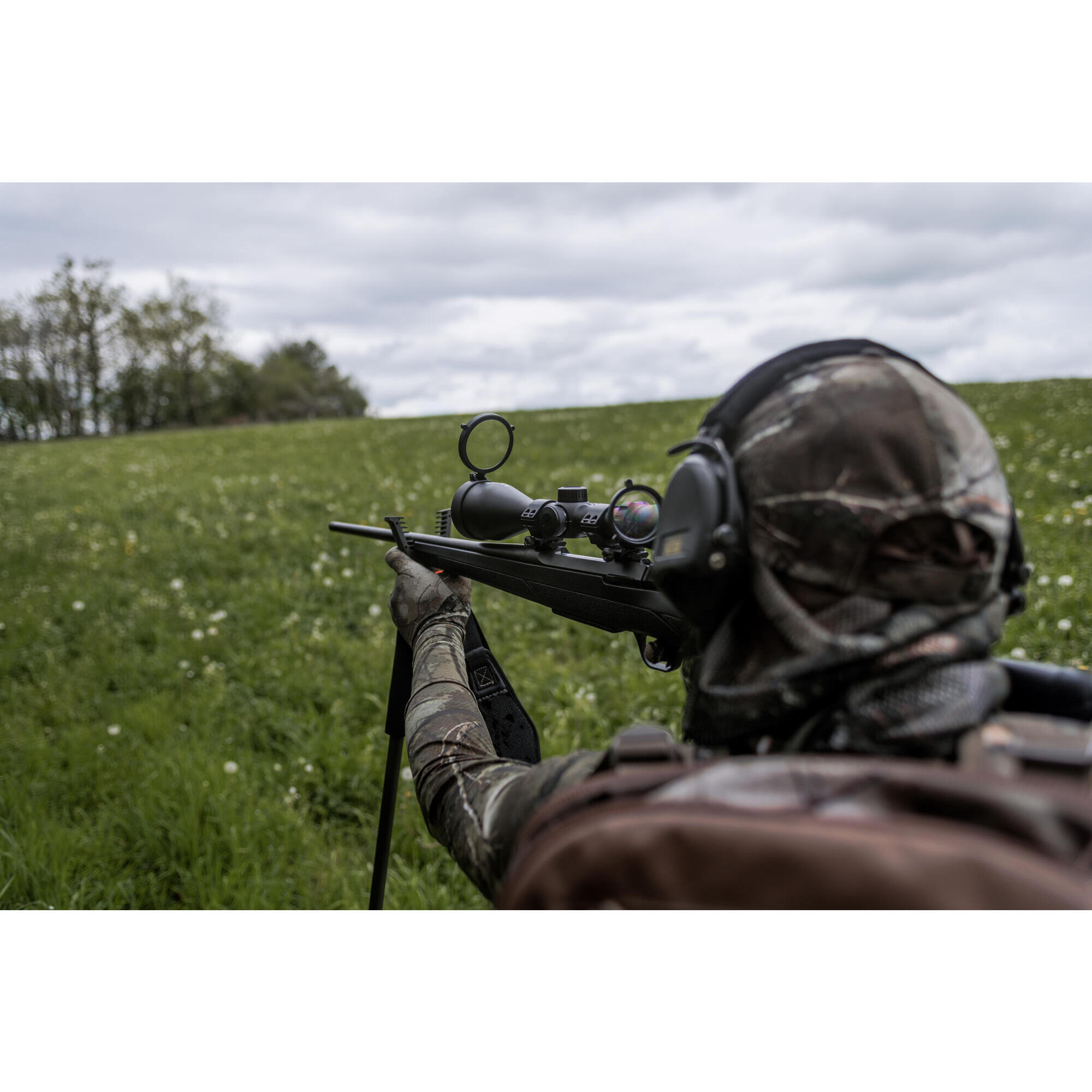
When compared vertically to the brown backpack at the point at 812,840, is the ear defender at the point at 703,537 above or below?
above

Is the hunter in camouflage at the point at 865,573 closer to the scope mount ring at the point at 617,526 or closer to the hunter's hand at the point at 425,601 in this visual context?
the scope mount ring at the point at 617,526

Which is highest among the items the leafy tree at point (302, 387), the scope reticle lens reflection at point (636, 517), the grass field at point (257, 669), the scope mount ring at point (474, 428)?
the leafy tree at point (302, 387)

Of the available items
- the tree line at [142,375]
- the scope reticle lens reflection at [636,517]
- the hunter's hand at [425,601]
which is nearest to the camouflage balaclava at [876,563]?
the scope reticle lens reflection at [636,517]

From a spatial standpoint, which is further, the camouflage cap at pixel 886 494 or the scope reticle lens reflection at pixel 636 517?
the scope reticle lens reflection at pixel 636 517

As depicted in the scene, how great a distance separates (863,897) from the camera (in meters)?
0.80

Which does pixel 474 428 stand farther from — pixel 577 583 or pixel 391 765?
pixel 391 765

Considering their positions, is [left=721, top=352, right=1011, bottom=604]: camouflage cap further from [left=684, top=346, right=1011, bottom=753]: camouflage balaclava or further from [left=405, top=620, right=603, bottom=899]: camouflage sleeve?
[left=405, top=620, right=603, bottom=899]: camouflage sleeve

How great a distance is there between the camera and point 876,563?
104cm

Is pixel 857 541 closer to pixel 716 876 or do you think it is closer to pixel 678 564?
pixel 678 564

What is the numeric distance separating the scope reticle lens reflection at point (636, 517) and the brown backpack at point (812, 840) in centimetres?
92

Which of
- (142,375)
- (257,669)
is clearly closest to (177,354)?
(142,375)

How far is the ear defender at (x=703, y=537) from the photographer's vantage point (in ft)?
3.65

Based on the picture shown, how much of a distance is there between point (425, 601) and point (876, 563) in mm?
1617

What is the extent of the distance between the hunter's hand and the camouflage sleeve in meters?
0.23
